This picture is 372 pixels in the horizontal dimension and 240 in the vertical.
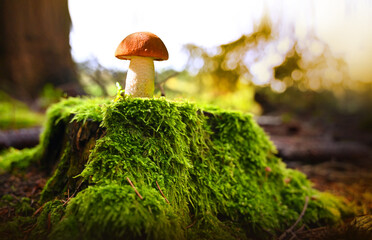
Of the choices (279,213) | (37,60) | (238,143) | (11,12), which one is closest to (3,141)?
(238,143)

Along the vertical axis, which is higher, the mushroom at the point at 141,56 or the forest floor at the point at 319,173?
the mushroom at the point at 141,56

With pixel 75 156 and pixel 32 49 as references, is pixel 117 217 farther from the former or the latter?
pixel 32 49

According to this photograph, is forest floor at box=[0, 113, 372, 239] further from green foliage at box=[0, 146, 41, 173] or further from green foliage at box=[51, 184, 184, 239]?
green foliage at box=[51, 184, 184, 239]

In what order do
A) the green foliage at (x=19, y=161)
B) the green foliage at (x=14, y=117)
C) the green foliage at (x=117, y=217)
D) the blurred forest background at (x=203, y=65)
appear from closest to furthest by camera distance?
1. the green foliage at (x=117, y=217)
2. the green foliage at (x=19, y=161)
3. the green foliage at (x=14, y=117)
4. the blurred forest background at (x=203, y=65)

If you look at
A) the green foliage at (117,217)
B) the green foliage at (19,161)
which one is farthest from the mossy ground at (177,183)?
the green foliage at (19,161)

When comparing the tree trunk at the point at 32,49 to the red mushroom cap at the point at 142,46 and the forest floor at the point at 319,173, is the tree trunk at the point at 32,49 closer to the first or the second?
the forest floor at the point at 319,173

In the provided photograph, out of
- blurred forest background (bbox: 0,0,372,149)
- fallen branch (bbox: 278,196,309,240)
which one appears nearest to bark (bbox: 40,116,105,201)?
fallen branch (bbox: 278,196,309,240)
